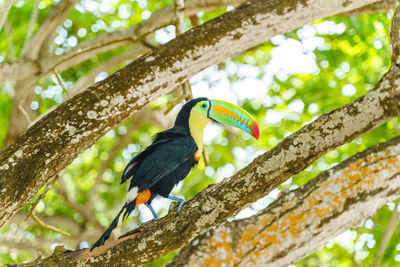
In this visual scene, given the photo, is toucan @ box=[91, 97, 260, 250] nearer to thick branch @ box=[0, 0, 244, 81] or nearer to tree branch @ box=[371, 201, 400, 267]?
thick branch @ box=[0, 0, 244, 81]

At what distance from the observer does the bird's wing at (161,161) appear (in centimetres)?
386

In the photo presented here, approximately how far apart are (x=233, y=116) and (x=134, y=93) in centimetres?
109

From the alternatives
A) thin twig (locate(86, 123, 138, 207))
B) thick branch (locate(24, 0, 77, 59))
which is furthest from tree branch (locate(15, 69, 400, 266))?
thin twig (locate(86, 123, 138, 207))

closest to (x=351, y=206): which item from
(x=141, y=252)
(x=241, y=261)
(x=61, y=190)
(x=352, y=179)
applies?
(x=352, y=179)

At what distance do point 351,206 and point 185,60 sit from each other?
2095 mm

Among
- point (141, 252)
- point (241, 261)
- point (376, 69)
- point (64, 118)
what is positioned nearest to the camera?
point (241, 261)

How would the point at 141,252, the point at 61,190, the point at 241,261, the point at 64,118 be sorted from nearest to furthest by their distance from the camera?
the point at 241,261 → the point at 141,252 → the point at 64,118 → the point at 61,190

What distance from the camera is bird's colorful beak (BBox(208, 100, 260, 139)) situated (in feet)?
14.1

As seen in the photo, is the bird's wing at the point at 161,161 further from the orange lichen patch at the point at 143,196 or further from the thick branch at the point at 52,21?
the thick branch at the point at 52,21

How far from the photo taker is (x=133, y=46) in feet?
19.4

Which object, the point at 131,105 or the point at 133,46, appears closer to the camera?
the point at 131,105

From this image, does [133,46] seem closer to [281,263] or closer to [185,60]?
[185,60]

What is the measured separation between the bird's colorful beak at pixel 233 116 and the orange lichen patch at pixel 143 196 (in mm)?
878

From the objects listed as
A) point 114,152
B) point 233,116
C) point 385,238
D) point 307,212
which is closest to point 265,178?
point 307,212
